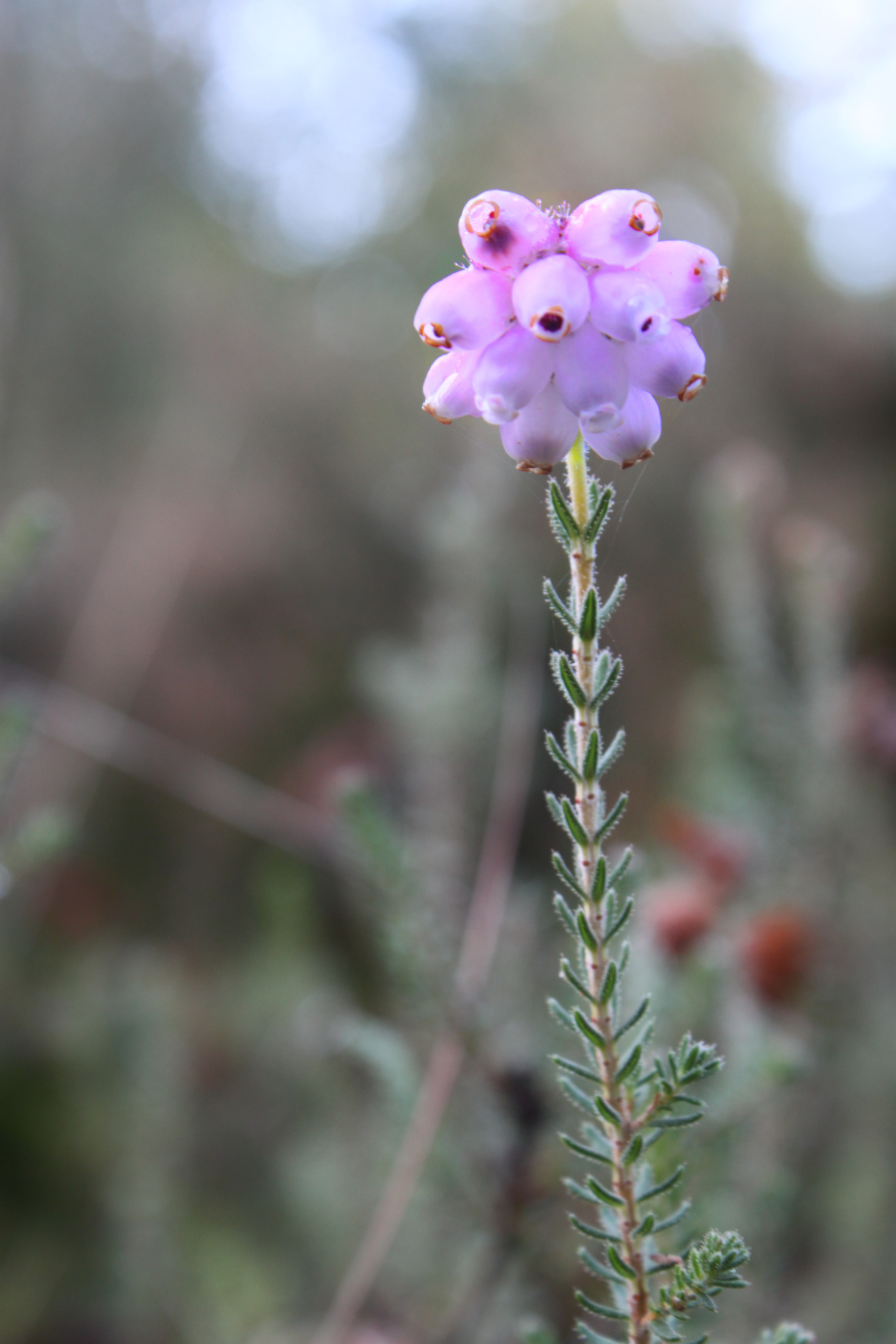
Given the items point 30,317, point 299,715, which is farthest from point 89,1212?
point 30,317

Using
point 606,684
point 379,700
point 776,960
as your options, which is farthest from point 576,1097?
point 379,700

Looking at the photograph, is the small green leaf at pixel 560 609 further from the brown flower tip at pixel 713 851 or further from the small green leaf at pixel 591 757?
the brown flower tip at pixel 713 851

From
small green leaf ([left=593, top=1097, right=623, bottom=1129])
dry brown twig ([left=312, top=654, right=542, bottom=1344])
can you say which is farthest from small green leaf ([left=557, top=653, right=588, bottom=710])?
dry brown twig ([left=312, top=654, right=542, bottom=1344])

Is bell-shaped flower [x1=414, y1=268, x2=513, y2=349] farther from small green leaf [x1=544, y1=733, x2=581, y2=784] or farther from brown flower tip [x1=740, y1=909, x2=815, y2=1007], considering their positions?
brown flower tip [x1=740, y1=909, x2=815, y2=1007]

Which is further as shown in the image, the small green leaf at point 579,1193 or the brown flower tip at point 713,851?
the brown flower tip at point 713,851

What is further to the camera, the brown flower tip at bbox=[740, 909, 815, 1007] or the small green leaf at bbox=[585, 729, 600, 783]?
the brown flower tip at bbox=[740, 909, 815, 1007]

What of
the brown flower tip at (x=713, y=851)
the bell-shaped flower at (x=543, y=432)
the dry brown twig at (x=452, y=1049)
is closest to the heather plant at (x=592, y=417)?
the bell-shaped flower at (x=543, y=432)
